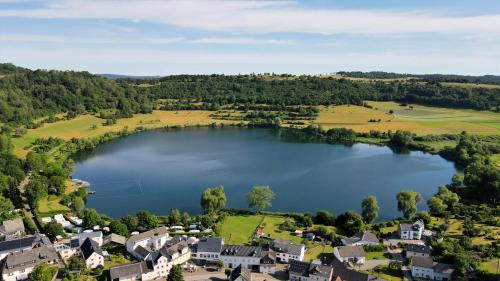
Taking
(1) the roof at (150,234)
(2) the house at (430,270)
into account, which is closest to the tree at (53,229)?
(1) the roof at (150,234)

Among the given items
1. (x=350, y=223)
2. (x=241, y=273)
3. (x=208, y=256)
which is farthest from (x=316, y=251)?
(x=208, y=256)

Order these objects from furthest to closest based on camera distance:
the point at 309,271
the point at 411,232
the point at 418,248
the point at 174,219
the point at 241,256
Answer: the point at 174,219 < the point at 411,232 < the point at 418,248 < the point at 241,256 < the point at 309,271

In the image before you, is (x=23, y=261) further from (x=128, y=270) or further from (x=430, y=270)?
(x=430, y=270)

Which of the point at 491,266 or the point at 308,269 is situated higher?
the point at 308,269

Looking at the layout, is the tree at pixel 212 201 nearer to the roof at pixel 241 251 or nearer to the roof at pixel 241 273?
the roof at pixel 241 251

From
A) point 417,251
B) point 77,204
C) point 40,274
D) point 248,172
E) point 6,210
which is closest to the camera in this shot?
point 40,274

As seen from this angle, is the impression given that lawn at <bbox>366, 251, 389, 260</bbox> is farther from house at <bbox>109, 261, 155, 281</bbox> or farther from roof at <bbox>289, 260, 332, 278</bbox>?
house at <bbox>109, 261, 155, 281</bbox>

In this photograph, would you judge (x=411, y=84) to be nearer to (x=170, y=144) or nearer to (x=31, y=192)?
(x=170, y=144)
